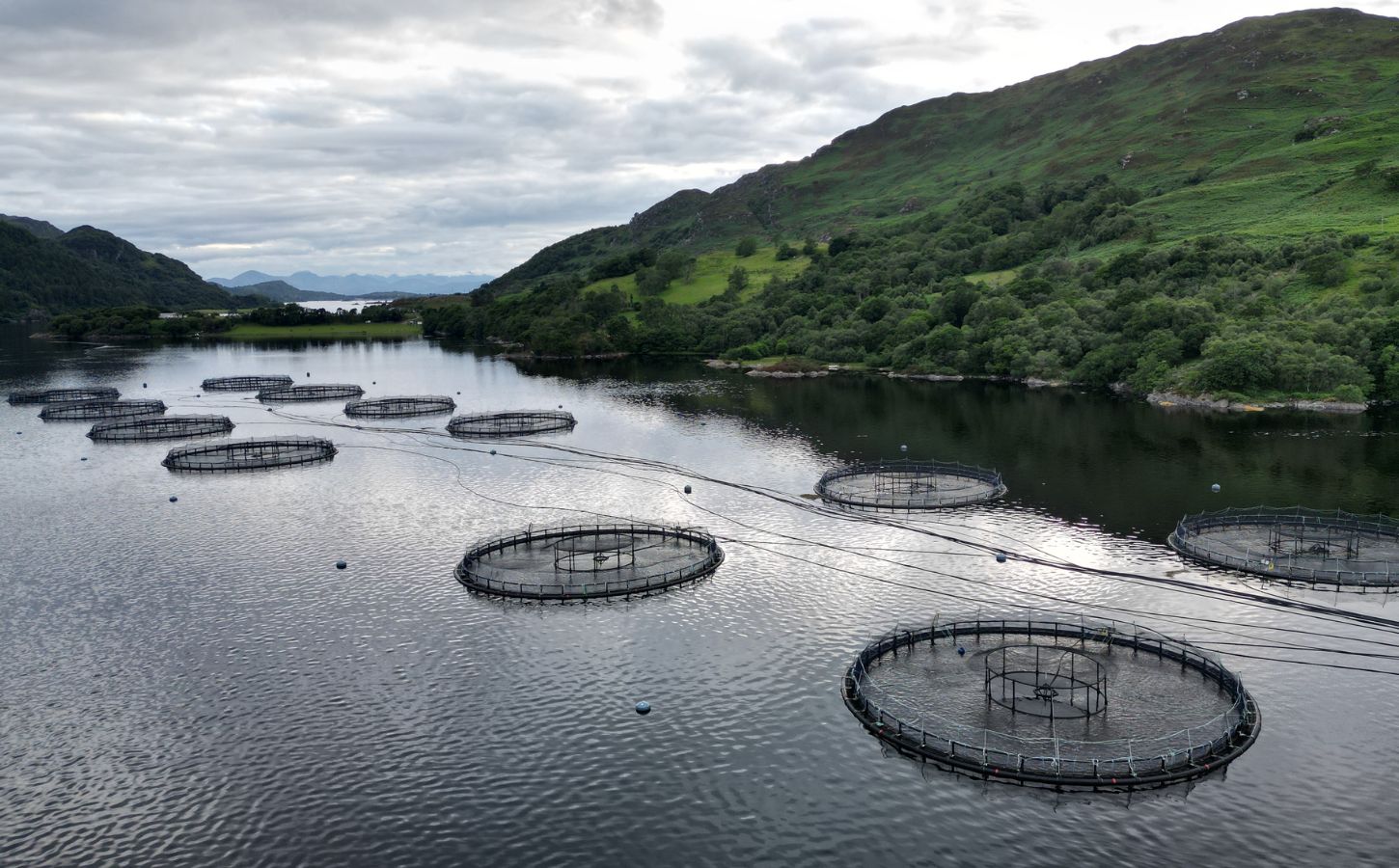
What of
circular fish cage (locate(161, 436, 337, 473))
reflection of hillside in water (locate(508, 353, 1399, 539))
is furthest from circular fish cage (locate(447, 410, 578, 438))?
reflection of hillside in water (locate(508, 353, 1399, 539))

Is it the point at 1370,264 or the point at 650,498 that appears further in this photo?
the point at 1370,264

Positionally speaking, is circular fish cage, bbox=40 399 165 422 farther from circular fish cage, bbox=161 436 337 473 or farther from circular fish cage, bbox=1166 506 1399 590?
circular fish cage, bbox=1166 506 1399 590

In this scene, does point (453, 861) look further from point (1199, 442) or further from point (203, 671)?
point (1199, 442)

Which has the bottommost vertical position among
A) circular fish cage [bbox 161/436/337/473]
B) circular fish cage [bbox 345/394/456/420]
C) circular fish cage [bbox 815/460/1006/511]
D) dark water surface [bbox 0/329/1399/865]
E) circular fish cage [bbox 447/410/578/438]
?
dark water surface [bbox 0/329/1399/865]

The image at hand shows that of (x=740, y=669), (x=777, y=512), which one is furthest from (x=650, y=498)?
(x=740, y=669)

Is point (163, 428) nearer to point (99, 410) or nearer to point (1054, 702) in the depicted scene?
point (99, 410)

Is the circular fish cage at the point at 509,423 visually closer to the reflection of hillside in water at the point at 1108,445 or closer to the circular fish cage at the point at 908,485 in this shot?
the reflection of hillside in water at the point at 1108,445
